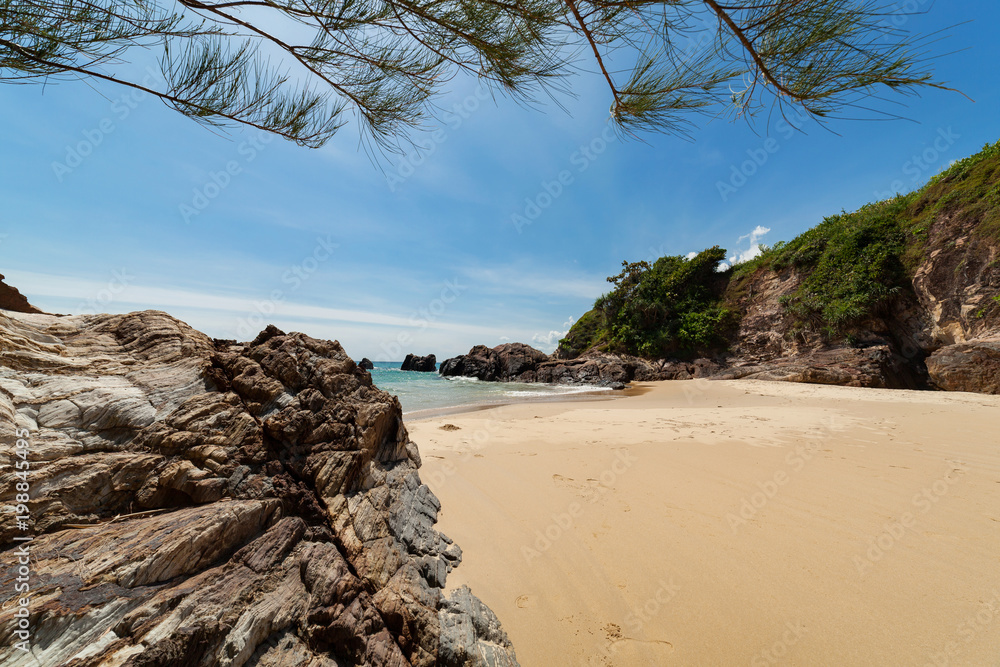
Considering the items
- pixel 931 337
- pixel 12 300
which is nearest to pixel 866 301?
pixel 931 337

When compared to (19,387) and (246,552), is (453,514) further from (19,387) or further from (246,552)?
(19,387)

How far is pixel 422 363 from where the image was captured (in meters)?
45.7

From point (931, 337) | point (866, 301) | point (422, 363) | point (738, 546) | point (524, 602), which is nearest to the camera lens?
point (524, 602)

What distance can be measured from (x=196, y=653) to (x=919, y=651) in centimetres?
321

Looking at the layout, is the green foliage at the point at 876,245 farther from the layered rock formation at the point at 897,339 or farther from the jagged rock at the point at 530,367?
the jagged rock at the point at 530,367

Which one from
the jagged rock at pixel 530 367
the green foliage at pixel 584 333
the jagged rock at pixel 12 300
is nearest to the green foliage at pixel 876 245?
the jagged rock at pixel 530 367

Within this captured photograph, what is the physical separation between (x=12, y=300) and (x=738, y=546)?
617cm

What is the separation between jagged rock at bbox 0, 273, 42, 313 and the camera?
9.42ft

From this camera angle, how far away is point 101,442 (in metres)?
1.73

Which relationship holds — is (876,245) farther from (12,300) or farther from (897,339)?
(12,300)

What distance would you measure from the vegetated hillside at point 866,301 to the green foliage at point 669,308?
7 cm

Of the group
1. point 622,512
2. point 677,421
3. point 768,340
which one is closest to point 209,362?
point 622,512

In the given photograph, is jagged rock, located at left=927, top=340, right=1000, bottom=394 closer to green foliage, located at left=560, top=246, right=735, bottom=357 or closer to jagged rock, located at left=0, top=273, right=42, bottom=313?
green foliage, located at left=560, top=246, right=735, bottom=357

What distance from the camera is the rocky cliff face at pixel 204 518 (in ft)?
4.15
